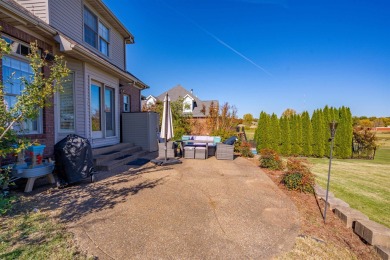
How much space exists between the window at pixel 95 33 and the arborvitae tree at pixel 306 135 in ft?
45.2

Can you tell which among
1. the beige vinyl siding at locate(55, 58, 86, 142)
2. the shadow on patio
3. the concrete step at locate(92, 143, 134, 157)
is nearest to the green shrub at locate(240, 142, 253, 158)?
the shadow on patio

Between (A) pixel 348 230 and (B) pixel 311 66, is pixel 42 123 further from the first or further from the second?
(B) pixel 311 66

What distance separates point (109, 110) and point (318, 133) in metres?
14.0

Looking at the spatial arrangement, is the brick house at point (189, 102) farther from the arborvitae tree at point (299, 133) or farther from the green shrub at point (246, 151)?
the green shrub at point (246, 151)

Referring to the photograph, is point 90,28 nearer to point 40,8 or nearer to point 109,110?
point 40,8

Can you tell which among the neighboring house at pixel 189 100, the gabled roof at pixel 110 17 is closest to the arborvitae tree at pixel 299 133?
the gabled roof at pixel 110 17

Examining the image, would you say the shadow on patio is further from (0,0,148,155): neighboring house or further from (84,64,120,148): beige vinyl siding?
(84,64,120,148): beige vinyl siding

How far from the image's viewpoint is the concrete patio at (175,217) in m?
2.56

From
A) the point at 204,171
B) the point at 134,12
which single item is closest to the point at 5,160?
the point at 204,171

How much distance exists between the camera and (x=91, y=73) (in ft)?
24.3

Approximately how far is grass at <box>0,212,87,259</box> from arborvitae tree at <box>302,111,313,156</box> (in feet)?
49.7

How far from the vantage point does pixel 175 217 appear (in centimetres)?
340

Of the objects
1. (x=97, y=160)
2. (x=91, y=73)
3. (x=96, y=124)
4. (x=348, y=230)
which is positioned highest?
(x=91, y=73)

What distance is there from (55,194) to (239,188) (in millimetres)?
4380
